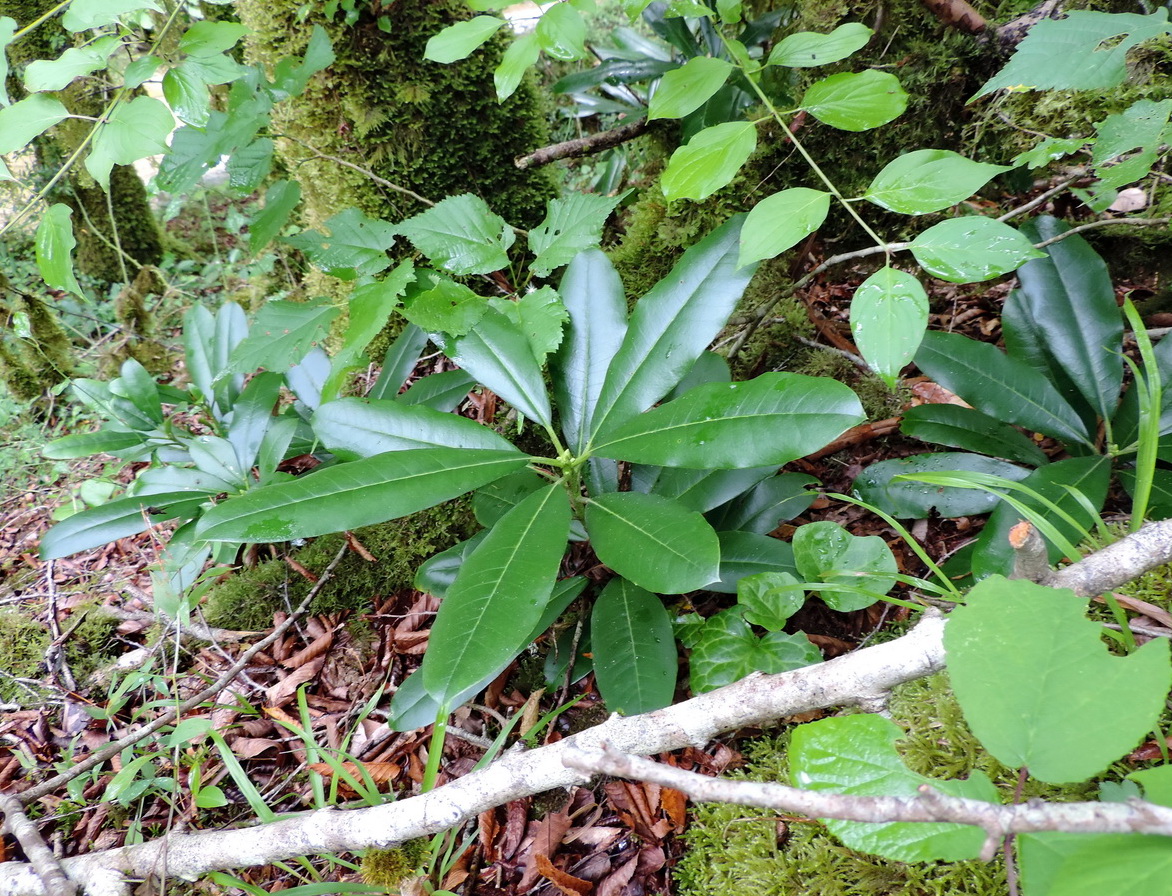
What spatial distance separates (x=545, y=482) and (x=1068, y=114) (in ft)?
5.34

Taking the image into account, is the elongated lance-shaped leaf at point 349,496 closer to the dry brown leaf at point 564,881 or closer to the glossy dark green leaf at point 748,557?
the glossy dark green leaf at point 748,557

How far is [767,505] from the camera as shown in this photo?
1569 mm

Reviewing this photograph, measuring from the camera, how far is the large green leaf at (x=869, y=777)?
0.70 m

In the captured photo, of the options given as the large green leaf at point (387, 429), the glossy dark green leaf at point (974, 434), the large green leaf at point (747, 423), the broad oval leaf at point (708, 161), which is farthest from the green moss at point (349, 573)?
the glossy dark green leaf at point (974, 434)

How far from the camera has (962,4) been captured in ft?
5.24

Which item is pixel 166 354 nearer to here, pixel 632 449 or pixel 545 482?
pixel 545 482

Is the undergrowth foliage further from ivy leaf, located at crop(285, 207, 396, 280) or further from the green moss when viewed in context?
the green moss

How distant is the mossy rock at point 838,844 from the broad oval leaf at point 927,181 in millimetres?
872

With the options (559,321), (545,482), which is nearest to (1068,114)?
(559,321)

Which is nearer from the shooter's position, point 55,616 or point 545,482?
point 545,482

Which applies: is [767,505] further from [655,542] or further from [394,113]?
[394,113]

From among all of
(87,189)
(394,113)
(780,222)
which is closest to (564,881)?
(780,222)

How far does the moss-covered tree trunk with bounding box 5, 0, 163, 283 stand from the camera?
3635 mm

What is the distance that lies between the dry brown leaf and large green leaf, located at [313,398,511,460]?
2.95 ft
